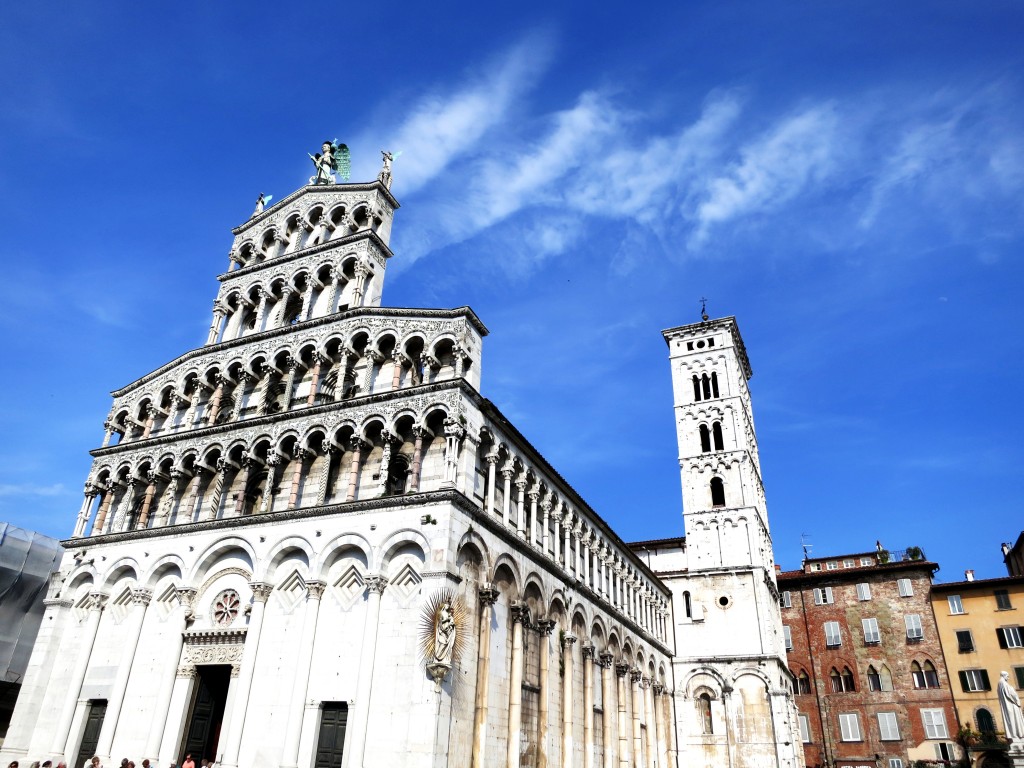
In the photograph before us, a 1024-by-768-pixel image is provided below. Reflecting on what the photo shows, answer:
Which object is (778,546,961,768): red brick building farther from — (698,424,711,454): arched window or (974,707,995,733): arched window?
(698,424,711,454): arched window

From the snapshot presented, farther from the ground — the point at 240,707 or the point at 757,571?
the point at 757,571

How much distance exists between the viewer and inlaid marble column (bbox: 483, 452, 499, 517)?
24547mm

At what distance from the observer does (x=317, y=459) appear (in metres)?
25.5

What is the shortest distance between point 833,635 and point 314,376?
38.0 m

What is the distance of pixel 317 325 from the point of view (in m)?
28.2

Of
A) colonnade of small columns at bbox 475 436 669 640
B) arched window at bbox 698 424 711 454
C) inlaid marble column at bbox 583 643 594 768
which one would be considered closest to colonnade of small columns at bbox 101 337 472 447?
colonnade of small columns at bbox 475 436 669 640

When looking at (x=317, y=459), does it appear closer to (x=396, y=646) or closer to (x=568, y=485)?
(x=396, y=646)

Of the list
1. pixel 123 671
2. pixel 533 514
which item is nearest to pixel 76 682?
pixel 123 671

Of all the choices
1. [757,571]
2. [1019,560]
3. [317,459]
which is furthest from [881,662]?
[317,459]

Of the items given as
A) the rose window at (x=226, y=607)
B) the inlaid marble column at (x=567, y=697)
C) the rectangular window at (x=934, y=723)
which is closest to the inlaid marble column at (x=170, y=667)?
the rose window at (x=226, y=607)

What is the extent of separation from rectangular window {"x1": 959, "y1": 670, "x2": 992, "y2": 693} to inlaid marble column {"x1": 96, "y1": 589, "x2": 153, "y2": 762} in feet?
142

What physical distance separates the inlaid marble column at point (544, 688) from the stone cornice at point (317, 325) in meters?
10.8

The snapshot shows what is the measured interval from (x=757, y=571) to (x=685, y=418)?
11420 mm

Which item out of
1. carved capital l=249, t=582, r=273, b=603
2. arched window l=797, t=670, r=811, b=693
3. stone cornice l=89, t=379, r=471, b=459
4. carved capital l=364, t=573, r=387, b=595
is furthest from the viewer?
arched window l=797, t=670, r=811, b=693
